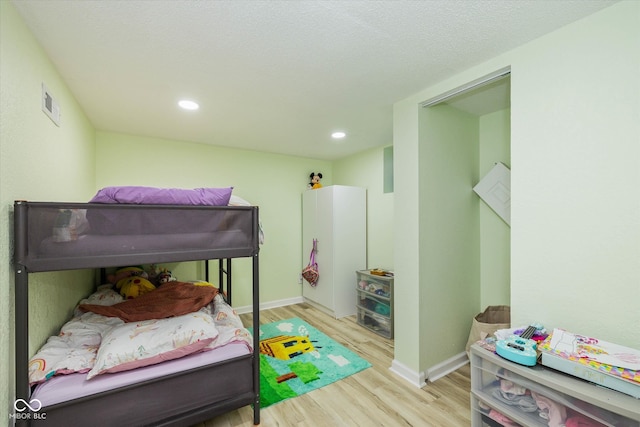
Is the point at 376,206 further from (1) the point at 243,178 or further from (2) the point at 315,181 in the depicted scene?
(1) the point at 243,178

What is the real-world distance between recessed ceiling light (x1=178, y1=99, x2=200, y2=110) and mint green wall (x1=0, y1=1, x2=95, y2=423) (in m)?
0.74

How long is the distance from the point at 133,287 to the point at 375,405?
232cm

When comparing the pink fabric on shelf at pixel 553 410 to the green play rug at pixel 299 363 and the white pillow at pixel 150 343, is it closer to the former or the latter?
the green play rug at pixel 299 363

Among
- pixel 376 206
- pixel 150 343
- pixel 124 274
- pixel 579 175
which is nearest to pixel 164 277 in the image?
pixel 124 274

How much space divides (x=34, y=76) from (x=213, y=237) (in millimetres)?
1238

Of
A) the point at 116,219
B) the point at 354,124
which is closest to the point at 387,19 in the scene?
the point at 354,124

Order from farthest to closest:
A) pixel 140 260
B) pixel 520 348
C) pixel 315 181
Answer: pixel 315 181
pixel 140 260
pixel 520 348

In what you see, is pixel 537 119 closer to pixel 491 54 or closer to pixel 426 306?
pixel 491 54

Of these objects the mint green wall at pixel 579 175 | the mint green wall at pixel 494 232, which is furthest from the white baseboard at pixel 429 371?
the mint green wall at pixel 579 175

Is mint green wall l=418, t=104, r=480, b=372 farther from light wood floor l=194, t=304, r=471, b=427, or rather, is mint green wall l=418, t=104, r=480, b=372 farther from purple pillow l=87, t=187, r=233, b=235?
purple pillow l=87, t=187, r=233, b=235

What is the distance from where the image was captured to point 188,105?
2.29 metres

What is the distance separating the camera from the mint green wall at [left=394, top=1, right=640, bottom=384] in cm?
121

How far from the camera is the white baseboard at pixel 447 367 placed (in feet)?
7.16

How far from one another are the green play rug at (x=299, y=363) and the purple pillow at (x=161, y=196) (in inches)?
59.0
